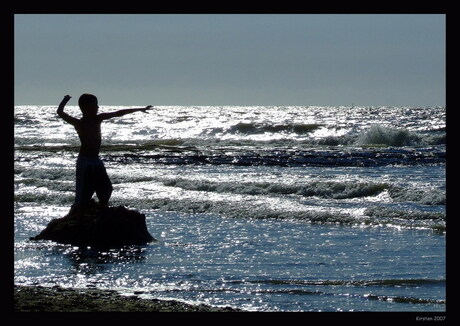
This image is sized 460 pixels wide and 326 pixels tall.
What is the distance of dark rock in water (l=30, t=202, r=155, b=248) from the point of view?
11.8 metres

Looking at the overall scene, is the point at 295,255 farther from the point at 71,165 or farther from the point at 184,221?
the point at 71,165

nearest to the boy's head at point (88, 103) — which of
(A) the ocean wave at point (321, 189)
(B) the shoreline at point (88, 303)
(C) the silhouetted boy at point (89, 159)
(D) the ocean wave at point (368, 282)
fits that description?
(C) the silhouetted boy at point (89, 159)

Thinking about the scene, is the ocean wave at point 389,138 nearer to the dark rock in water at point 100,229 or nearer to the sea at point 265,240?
the sea at point 265,240

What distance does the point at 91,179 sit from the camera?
38.7 ft

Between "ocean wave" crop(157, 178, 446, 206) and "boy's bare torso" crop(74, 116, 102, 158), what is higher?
"boy's bare torso" crop(74, 116, 102, 158)

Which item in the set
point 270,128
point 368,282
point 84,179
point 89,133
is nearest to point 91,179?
point 84,179

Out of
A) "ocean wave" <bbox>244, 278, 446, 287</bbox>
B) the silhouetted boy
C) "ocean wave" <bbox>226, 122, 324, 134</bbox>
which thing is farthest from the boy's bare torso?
"ocean wave" <bbox>226, 122, 324, 134</bbox>

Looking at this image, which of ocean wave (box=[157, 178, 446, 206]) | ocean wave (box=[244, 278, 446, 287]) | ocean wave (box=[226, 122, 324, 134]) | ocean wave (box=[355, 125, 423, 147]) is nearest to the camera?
ocean wave (box=[244, 278, 446, 287])

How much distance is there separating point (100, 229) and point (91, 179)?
767mm

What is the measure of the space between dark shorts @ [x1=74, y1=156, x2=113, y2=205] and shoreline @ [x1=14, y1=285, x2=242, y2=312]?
3481 mm

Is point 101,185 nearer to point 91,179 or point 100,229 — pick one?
point 91,179

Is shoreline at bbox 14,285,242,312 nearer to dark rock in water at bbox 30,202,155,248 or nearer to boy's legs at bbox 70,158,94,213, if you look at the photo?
dark rock in water at bbox 30,202,155,248

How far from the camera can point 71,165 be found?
31.9 metres

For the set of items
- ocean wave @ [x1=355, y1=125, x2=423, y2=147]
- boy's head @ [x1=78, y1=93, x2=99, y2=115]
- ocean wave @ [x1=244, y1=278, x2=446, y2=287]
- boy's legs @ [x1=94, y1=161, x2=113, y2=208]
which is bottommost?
ocean wave @ [x1=244, y1=278, x2=446, y2=287]
